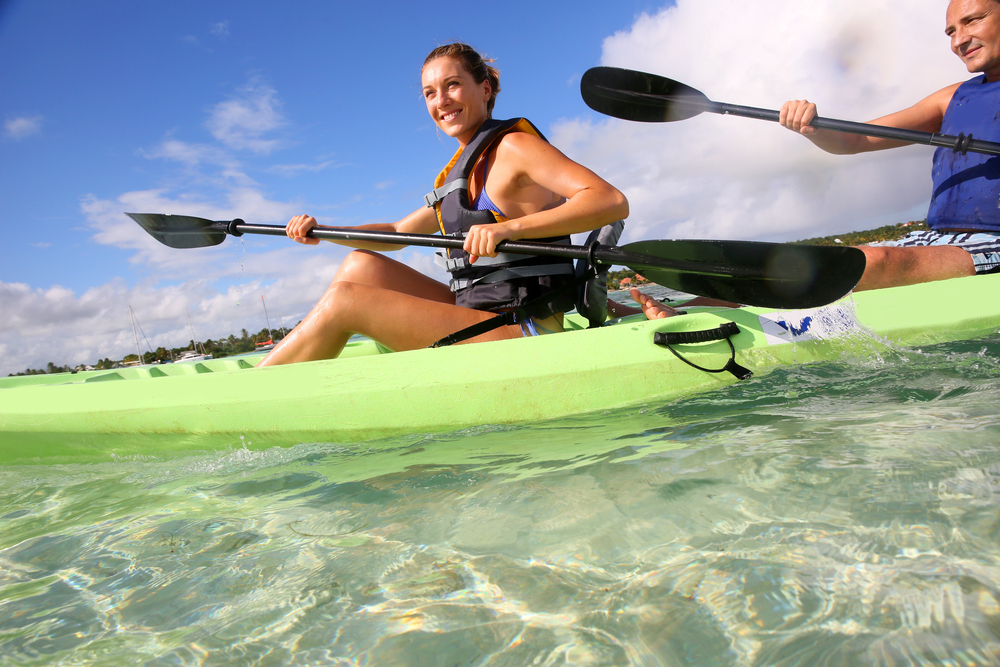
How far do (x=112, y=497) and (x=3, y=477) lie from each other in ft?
3.04

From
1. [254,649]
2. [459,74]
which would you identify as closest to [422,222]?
[459,74]

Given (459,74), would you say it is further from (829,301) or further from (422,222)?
(829,301)

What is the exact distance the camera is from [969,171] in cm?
260

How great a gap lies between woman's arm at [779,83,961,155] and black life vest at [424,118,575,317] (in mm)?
1532

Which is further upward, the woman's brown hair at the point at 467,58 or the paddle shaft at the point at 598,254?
the woman's brown hair at the point at 467,58

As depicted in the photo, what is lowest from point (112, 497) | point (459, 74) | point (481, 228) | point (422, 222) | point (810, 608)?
point (810, 608)

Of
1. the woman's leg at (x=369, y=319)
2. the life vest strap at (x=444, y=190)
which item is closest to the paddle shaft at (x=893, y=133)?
the life vest strap at (x=444, y=190)

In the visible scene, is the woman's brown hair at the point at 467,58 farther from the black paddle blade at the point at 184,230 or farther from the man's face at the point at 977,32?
the man's face at the point at 977,32

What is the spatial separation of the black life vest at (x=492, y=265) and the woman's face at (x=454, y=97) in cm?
12

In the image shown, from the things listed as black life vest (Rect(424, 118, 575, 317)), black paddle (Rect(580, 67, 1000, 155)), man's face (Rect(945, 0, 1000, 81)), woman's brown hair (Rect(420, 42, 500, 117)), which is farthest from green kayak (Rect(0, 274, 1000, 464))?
black paddle (Rect(580, 67, 1000, 155))

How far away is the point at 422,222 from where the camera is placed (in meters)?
3.26

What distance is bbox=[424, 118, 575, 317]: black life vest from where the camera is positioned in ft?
7.97

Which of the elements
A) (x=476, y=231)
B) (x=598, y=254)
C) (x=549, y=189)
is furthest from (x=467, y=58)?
(x=598, y=254)

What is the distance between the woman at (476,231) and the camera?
2232 millimetres
